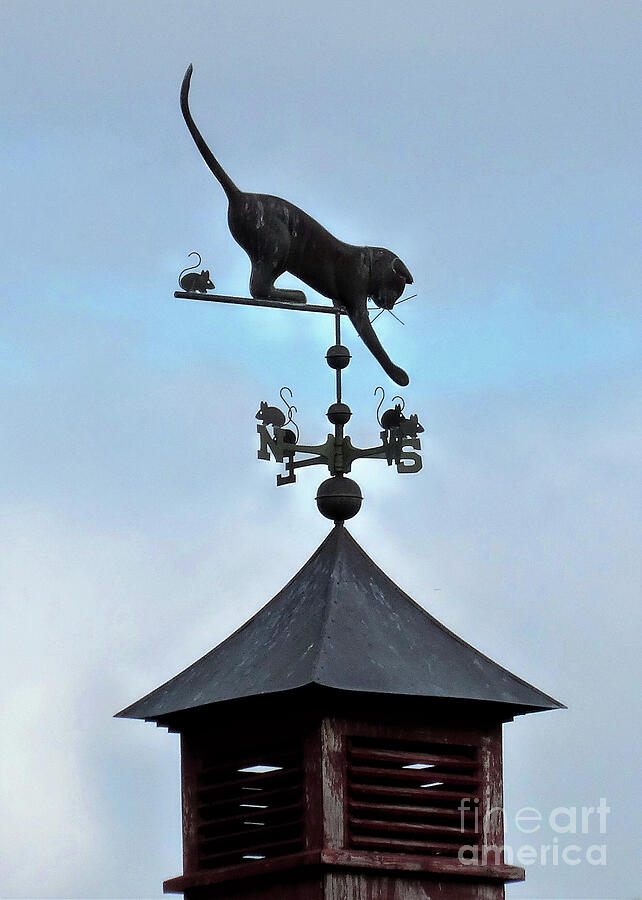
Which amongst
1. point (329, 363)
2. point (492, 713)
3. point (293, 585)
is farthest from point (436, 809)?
point (329, 363)

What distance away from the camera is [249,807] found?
12.4 m

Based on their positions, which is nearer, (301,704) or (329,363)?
(301,704)

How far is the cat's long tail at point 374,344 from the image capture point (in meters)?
13.4

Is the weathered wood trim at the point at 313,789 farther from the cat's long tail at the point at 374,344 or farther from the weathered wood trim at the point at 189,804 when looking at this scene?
the cat's long tail at the point at 374,344

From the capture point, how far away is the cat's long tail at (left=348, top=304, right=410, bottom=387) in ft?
43.9

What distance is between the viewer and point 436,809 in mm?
12266

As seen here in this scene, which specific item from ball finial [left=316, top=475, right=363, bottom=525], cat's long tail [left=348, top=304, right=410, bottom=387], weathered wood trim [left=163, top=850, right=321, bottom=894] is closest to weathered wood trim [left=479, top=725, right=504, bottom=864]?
weathered wood trim [left=163, top=850, right=321, bottom=894]

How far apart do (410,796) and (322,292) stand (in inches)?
119

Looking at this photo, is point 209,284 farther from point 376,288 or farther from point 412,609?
point 412,609

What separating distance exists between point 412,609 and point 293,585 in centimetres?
68

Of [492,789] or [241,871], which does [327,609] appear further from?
[241,871]

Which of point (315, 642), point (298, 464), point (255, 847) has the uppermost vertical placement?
point (298, 464)

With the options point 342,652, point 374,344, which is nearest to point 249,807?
point 342,652

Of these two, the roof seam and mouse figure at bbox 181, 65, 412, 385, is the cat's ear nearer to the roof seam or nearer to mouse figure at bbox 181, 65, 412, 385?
mouse figure at bbox 181, 65, 412, 385
